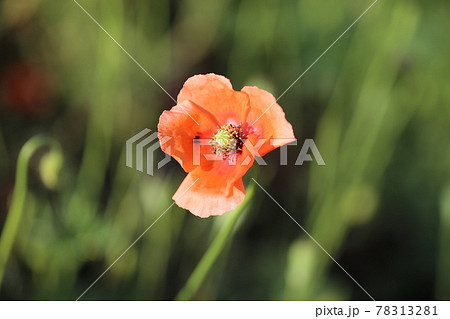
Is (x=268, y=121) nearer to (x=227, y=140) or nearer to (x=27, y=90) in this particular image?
(x=227, y=140)

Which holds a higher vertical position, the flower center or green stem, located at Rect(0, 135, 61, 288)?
the flower center

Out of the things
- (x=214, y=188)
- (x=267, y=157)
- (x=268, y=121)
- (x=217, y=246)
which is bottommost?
(x=217, y=246)

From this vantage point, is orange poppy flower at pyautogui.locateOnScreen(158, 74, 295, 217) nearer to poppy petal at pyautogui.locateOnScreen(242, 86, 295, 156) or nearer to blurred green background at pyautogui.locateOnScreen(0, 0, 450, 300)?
poppy petal at pyautogui.locateOnScreen(242, 86, 295, 156)

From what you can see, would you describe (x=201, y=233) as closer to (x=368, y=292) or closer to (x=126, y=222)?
(x=126, y=222)

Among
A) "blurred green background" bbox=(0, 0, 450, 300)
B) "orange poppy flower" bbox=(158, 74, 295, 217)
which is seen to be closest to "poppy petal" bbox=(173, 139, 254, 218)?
"orange poppy flower" bbox=(158, 74, 295, 217)

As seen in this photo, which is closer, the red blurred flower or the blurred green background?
the blurred green background

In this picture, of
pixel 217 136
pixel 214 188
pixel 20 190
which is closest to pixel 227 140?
pixel 217 136

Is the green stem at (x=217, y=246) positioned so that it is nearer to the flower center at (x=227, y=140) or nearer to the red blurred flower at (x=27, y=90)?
the flower center at (x=227, y=140)
